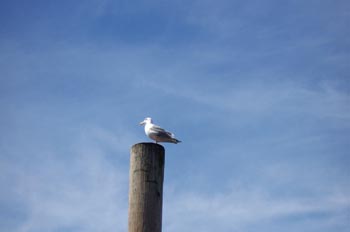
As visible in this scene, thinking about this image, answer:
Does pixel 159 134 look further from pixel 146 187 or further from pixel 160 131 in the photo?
pixel 146 187

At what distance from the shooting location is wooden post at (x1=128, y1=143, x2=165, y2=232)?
6062 millimetres

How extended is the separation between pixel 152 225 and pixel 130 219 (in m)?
0.26

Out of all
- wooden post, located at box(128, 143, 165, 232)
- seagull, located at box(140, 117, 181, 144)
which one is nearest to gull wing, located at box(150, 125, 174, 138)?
seagull, located at box(140, 117, 181, 144)

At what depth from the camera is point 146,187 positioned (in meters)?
6.18

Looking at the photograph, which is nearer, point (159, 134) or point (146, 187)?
point (146, 187)

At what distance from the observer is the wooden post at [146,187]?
6062 mm

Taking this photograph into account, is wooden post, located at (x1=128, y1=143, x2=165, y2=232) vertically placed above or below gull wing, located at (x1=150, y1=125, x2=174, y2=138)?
below

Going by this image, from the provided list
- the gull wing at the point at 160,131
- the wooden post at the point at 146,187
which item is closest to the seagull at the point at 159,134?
the gull wing at the point at 160,131

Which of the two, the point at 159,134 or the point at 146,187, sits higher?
the point at 159,134

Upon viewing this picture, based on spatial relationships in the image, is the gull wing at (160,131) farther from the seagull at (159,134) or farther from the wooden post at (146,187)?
the wooden post at (146,187)

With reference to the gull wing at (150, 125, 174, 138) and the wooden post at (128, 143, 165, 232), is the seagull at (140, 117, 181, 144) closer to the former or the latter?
the gull wing at (150, 125, 174, 138)

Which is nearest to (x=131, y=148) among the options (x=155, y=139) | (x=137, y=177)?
(x=137, y=177)

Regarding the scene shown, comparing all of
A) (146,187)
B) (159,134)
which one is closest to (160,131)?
(159,134)

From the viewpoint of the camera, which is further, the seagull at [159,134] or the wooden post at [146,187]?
the seagull at [159,134]
